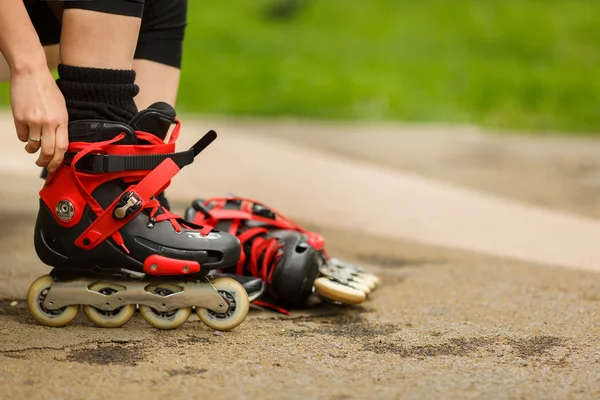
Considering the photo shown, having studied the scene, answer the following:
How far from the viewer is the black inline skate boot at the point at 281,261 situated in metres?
1.63

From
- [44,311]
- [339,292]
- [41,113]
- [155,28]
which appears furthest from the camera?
[155,28]

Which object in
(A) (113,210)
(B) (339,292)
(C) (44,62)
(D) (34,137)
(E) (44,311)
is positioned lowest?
(E) (44,311)

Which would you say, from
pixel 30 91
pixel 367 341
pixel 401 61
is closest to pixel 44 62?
pixel 30 91

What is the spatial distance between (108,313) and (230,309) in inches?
8.5

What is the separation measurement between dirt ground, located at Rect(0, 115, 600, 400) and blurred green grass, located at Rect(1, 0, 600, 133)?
326 cm

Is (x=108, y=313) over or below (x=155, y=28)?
below

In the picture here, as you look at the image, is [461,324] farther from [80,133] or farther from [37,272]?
[37,272]

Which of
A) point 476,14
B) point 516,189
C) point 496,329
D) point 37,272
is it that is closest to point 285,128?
point 516,189

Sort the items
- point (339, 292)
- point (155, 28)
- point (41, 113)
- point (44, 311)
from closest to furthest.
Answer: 1. point (41, 113)
2. point (44, 311)
3. point (339, 292)
4. point (155, 28)

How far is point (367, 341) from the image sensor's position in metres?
1.44

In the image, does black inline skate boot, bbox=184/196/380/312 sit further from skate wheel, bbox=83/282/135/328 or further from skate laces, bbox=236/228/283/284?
skate wheel, bbox=83/282/135/328

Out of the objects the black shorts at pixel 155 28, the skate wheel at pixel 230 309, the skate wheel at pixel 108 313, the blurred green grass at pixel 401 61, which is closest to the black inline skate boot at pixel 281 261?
the skate wheel at pixel 230 309

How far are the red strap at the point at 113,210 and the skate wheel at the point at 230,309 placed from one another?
0.65ft

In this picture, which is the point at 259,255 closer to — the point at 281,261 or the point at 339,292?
the point at 281,261
